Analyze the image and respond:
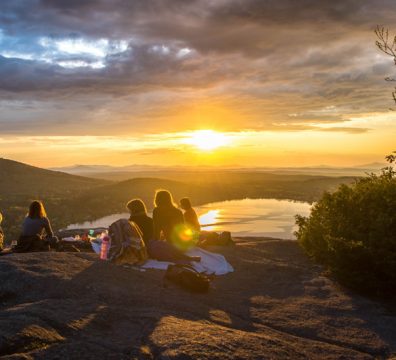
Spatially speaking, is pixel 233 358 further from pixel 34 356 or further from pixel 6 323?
pixel 6 323

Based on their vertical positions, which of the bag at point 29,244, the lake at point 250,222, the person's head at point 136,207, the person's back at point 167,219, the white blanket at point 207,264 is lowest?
the lake at point 250,222

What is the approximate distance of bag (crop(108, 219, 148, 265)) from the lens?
13508 millimetres

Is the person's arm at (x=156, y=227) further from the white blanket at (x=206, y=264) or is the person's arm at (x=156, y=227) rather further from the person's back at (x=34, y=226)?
the person's back at (x=34, y=226)

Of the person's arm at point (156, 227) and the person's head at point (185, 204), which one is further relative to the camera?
the person's head at point (185, 204)

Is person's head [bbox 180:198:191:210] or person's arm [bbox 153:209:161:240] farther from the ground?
person's head [bbox 180:198:191:210]

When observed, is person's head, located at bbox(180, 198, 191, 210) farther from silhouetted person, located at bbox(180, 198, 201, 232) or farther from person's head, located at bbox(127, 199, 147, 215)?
person's head, located at bbox(127, 199, 147, 215)

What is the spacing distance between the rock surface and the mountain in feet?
249

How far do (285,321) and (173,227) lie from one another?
18.0 ft

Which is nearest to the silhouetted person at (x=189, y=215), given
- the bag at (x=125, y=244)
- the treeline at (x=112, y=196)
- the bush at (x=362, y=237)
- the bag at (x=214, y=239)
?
the bag at (x=214, y=239)

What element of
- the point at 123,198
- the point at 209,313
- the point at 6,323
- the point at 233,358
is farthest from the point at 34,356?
the point at 123,198

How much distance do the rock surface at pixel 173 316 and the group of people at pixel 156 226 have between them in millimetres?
1689

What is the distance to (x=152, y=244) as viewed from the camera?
48.2ft

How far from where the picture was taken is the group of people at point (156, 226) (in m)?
14.6

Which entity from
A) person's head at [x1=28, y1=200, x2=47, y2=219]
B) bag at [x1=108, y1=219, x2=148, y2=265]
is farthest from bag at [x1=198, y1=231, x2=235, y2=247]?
person's head at [x1=28, y1=200, x2=47, y2=219]
